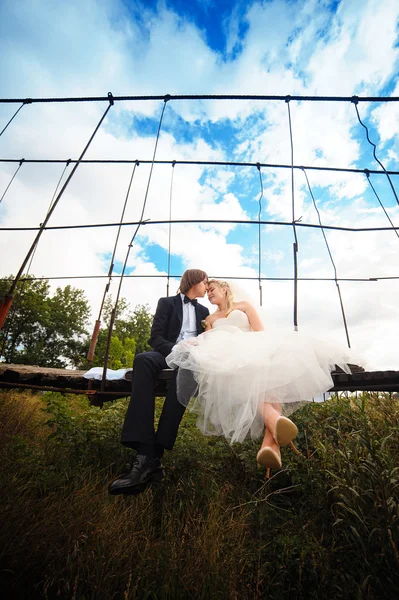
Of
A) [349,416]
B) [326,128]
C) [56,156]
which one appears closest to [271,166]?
[326,128]

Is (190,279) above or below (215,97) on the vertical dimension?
below

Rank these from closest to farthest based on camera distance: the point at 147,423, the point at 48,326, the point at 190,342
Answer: the point at 147,423, the point at 190,342, the point at 48,326

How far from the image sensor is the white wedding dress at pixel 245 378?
1778 mm

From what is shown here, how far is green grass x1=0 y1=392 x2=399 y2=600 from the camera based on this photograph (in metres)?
1.57

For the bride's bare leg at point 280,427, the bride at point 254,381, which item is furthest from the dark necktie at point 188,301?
the bride's bare leg at point 280,427

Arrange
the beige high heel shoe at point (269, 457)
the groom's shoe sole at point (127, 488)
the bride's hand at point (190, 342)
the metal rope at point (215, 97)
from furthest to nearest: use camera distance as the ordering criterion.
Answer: the metal rope at point (215, 97), the bride's hand at point (190, 342), the groom's shoe sole at point (127, 488), the beige high heel shoe at point (269, 457)

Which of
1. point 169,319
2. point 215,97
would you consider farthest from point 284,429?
point 215,97

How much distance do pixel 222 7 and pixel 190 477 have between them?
4189 mm

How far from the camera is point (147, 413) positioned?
6.35 feet

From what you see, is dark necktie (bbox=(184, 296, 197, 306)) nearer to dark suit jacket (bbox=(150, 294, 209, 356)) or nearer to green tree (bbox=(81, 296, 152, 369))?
dark suit jacket (bbox=(150, 294, 209, 356))

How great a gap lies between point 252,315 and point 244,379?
0.97 meters

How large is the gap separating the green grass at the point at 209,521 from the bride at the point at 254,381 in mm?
451

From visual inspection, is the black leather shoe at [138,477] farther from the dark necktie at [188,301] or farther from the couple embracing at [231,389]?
the dark necktie at [188,301]

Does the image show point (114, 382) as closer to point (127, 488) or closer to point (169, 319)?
point (169, 319)
